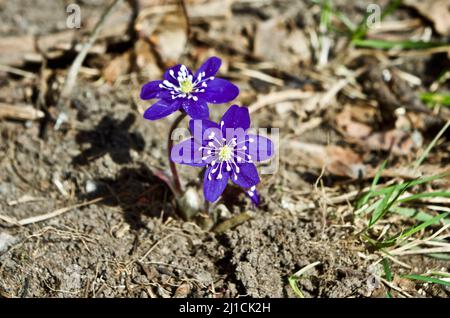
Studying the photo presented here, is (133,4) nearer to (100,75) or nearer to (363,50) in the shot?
→ (100,75)

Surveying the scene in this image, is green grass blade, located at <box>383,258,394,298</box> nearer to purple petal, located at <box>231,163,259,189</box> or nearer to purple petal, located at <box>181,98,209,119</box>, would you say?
purple petal, located at <box>231,163,259,189</box>

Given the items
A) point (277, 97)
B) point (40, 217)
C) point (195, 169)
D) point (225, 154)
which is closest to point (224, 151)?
point (225, 154)

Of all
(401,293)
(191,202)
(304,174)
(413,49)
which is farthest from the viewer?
(413,49)

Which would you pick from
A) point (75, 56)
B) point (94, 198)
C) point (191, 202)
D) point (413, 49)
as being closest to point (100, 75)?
point (75, 56)

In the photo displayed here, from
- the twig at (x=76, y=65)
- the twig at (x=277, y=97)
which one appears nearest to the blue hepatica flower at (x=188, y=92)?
the twig at (x=277, y=97)

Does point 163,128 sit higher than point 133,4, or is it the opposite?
point 133,4

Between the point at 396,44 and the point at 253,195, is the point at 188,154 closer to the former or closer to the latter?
the point at 253,195

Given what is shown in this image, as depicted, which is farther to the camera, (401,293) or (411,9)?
(411,9)

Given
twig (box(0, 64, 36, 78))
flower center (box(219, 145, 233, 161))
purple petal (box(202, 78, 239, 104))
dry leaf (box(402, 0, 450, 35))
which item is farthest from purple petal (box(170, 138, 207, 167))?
dry leaf (box(402, 0, 450, 35))
